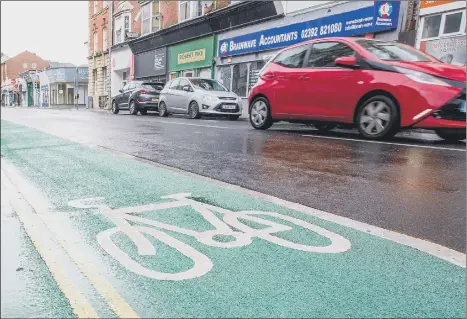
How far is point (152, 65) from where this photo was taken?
1110 inches

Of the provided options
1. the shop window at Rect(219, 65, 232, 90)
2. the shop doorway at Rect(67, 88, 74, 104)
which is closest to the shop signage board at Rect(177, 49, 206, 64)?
the shop window at Rect(219, 65, 232, 90)

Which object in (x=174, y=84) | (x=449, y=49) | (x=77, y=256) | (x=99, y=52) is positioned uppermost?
(x=99, y=52)

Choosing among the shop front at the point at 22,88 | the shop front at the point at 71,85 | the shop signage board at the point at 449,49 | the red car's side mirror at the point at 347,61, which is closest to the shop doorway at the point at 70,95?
the shop front at the point at 71,85

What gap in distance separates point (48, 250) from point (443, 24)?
38.9ft

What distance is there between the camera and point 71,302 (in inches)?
55.4

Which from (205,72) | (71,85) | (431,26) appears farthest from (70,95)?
(431,26)

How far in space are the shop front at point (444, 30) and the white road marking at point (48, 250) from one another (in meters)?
10.4

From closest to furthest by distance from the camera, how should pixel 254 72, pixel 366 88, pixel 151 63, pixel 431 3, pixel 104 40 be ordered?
pixel 366 88 → pixel 431 3 → pixel 254 72 → pixel 151 63 → pixel 104 40

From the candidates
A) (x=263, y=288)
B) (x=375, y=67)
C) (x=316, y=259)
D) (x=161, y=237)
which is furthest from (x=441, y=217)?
(x=375, y=67)

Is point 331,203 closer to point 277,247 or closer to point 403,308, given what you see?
point 277,247

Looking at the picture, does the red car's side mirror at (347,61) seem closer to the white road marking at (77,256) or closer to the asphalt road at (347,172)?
the asphalt road at (347,172)

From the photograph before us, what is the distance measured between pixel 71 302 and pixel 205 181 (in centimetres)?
226

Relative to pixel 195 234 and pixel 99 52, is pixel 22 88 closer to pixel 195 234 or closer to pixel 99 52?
pixel 195 234

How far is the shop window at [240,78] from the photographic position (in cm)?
1895
